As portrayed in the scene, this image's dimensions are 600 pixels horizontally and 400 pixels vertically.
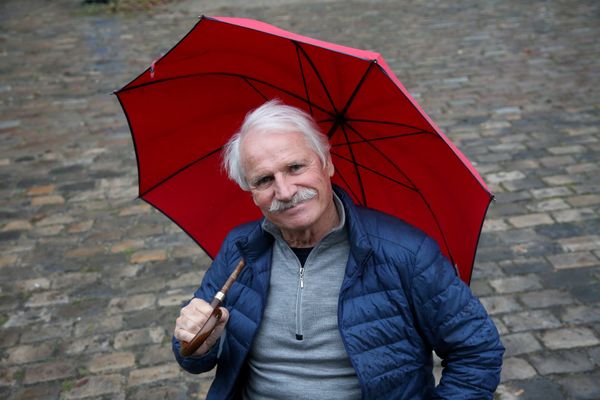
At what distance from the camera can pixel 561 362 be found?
3559mm

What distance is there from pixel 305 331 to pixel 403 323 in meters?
0.32

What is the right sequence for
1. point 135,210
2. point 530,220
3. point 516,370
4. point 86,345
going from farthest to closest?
point 135,210, point 530,220, point 86,345, point 516,370

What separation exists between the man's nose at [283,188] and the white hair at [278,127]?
15cm

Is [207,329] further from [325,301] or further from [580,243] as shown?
[580,243]

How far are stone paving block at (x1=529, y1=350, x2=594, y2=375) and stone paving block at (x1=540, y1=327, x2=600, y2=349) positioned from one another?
6cm

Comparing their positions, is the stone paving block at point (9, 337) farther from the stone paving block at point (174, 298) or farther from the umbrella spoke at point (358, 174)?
the umbrella spoke at point (358, 174)

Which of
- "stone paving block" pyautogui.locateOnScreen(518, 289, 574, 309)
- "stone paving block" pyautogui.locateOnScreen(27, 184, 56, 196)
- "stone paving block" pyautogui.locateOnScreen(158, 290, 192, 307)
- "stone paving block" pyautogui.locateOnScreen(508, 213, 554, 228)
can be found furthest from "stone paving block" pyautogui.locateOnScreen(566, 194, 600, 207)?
"stone paving block" pyautogui.locateOnScreen(27, 184, 56, 196)

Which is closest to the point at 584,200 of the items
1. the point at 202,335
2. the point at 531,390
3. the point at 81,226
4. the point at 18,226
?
the point at 531,390

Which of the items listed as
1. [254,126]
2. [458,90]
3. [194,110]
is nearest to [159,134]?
[194,110]

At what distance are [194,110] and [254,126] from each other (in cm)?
44

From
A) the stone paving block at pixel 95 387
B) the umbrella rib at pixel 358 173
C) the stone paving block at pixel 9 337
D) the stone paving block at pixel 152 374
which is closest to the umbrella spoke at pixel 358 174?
the umbrella rib at pixel 358 173

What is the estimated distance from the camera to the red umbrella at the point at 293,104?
2.12 meters

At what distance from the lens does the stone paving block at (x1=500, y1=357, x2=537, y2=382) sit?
3.49 metres

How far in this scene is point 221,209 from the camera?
2.70 metres
